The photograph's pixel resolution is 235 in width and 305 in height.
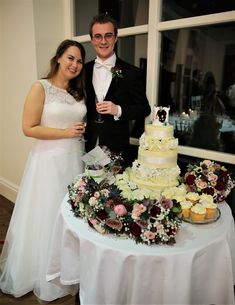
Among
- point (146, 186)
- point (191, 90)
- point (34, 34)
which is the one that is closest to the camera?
point (146, 186)

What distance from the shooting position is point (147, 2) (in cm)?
258

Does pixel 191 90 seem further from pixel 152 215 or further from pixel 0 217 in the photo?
pixel 0 217

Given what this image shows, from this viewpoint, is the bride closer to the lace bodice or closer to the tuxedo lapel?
the lace bodice

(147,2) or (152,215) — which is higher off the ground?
(147,2)

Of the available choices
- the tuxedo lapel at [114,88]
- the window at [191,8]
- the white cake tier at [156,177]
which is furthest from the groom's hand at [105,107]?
the window at [191,8]

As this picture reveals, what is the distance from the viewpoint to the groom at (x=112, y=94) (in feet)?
6.86

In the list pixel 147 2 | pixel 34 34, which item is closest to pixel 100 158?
pixel 147 2

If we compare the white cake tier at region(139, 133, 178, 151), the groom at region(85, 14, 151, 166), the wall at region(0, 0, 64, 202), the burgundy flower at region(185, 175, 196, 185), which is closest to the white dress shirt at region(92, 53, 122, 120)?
the groom at region(85, 14, 151, 166)

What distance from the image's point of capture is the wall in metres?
3.09

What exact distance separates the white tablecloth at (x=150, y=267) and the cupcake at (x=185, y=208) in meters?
0.07

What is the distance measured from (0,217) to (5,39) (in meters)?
2.12

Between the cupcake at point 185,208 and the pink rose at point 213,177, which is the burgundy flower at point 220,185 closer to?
the pink rose at point 213,177

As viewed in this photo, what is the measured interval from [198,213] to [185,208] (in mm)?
73

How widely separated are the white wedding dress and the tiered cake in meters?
0.62
